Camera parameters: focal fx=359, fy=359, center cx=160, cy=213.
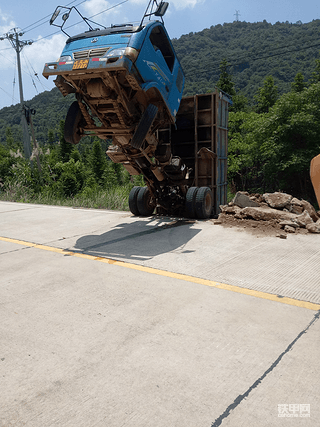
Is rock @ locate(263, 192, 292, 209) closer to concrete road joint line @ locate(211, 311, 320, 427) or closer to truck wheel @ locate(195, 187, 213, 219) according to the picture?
truck wheel @ locate(195, 187, 213, 219)

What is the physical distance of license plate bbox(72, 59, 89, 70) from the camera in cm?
641

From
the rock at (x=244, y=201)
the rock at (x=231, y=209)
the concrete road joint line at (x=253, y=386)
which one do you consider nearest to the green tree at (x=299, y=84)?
the rock at (x=244, y=201)

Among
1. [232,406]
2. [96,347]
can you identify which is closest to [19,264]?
[96,347]

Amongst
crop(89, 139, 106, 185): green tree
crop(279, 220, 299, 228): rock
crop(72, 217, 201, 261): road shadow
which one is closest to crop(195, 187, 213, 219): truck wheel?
crop(72, 217, 201, 261): road shadow

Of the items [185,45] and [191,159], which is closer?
[191,159]

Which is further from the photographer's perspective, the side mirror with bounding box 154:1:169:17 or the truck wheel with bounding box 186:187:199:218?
the truck wheel with bounding box 186:187:199:218

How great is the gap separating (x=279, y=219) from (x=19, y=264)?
5.76 m

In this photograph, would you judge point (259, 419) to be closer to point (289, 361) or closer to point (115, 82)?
point (289, 361)

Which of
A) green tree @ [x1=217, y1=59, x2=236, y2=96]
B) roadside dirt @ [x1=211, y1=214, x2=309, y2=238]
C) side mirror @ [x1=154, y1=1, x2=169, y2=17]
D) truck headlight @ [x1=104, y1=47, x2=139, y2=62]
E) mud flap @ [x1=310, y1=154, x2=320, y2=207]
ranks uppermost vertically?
green tree @ [x1=217, y1=59, x2=236, y2=96]

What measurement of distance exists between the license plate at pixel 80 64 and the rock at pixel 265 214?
5.03 meters

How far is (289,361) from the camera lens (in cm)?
286

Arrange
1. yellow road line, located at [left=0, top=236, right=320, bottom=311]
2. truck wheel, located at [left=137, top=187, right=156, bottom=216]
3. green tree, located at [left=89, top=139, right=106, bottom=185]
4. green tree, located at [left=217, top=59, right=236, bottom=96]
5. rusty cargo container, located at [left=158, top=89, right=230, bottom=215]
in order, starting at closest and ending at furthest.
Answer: yellow road line, located at [left=0, top=236, right=320, bottom=311]
rusty cargo container, located at [left=158, top=89, right=230, bottom=215]
truck wheel, located at [left=137, top=187, right=156, bottom=216]
green tree, located at [left=217, top=59, right=236, bottom=96]
green tree, located at [left=89, top=139, right=106, bottom=185]

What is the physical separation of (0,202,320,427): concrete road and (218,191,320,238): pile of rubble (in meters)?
1.38

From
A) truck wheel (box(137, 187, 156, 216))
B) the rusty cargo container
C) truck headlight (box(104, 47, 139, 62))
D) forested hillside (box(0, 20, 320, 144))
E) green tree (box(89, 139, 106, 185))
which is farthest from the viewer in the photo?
forested hillside (box(0, 20, 320, 144))
